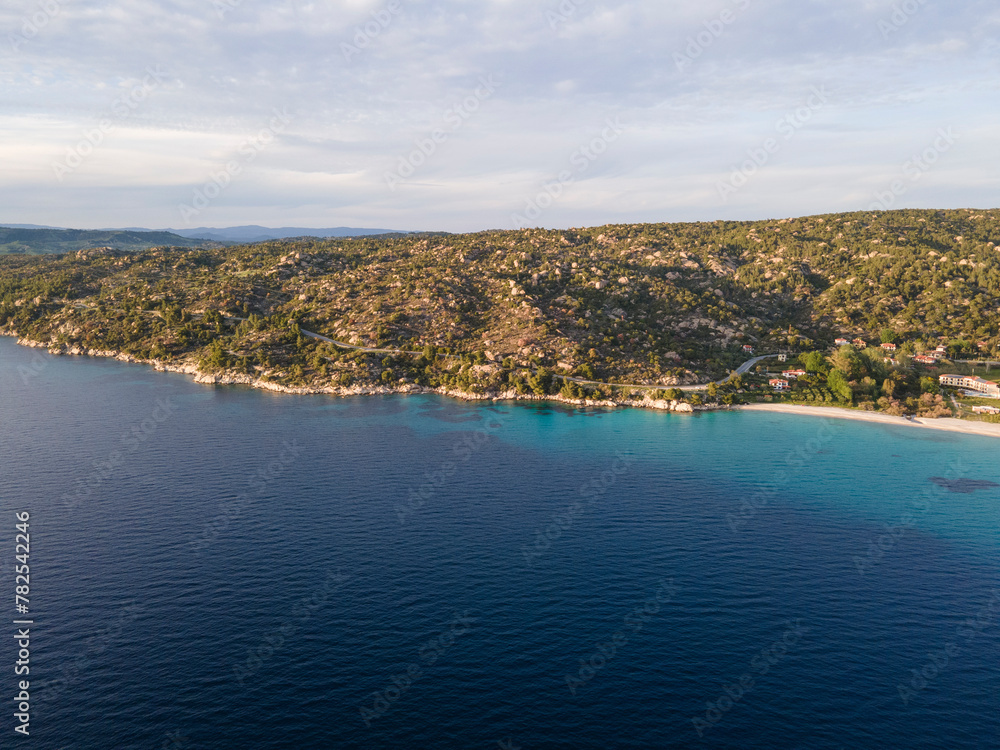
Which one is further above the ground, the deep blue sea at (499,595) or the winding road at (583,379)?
the winding road at (583,379)

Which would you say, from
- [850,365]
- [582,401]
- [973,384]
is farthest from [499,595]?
Answer: [973,384]

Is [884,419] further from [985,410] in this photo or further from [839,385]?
[985,410]

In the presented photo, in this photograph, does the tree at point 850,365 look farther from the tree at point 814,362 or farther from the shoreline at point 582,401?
the shoreline at point 582,401

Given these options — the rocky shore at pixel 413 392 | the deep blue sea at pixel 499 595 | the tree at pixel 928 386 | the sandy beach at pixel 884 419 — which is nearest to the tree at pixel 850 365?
the tree at pixel 928 386

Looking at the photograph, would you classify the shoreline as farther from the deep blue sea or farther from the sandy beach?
the deep blue sea

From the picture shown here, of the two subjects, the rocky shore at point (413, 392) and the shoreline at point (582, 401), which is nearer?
the shoreline at point (582, 401)

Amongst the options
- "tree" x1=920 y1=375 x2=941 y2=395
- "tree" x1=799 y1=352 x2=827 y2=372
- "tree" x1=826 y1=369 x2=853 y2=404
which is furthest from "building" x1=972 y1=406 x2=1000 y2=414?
"tree" x1=799 y1=352 x2=827 y2=372
